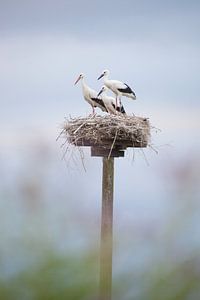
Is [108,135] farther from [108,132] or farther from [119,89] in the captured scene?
[119,89]

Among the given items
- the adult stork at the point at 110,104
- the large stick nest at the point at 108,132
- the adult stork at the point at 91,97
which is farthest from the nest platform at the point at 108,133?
the adult stork at the point at 91,97

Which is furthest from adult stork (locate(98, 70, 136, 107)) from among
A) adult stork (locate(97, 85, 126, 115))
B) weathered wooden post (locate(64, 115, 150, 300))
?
weathered wooden post (locate(64, 115, 150, 300))

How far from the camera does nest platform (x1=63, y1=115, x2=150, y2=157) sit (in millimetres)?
2205

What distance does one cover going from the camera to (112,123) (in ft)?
7.26

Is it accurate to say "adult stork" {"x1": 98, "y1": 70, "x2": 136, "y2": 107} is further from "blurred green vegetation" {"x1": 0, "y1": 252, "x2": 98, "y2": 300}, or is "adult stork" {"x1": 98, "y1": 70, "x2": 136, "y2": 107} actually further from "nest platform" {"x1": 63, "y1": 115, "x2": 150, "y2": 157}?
"blurred green vegetation" {"x1": 0, "y1": 252, "x2": 98, "y2": 300}

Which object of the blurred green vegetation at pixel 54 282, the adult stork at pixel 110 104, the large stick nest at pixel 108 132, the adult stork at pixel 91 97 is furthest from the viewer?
the adult stork at pixel 91 97

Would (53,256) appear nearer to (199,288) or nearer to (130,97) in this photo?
(199,288)

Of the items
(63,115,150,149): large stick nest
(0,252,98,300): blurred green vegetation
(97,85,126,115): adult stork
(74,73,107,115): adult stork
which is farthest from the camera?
(74,73,107,115): adult stork

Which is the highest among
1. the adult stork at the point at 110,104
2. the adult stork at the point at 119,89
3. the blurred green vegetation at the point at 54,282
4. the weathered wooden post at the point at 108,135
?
the adult stork at the point at 119,89

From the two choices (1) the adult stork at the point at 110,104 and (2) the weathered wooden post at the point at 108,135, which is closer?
(2) the weathered wooden post at the point at 108,135

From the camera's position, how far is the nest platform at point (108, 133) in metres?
2.21

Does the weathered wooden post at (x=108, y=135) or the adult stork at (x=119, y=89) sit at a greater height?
the adult stork at (x=119, y=89)

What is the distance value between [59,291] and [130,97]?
87.7 inches

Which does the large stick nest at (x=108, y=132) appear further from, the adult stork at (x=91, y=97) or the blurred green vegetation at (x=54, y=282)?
the blurred green vegetation at (x=54, y=282)
